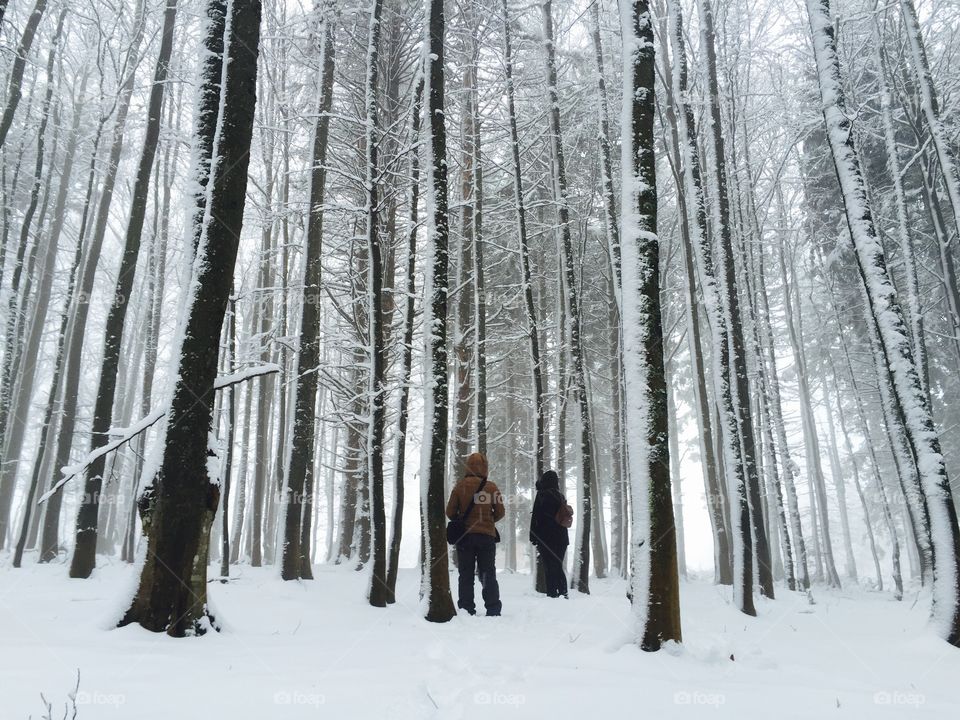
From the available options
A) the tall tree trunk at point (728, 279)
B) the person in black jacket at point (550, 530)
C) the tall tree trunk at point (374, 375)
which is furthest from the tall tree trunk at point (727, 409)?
the tall tree trunk at point (374, 375)

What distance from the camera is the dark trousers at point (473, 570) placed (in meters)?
7.05

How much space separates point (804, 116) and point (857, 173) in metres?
6.59

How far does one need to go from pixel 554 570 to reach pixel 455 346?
525cm

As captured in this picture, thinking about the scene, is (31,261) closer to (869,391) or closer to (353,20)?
(353,20)

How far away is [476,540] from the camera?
7.10 m

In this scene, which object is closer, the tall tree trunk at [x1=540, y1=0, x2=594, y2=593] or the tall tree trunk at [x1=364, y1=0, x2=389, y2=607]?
the tall tree trunk at [x1=364, y1=0, x2=389, y2=607]

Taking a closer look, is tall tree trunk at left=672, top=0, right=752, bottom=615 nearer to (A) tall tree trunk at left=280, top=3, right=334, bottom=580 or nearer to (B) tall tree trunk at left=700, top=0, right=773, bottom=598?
(B) tall tree trunk at left=700, top=0, right=773, bottom=598

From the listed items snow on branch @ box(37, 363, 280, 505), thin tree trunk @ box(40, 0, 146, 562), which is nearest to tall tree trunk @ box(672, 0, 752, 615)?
snow on branch @ box(37, 363, 280, 505)

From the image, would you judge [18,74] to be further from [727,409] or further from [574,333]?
[727,409]

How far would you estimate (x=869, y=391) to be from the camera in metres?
20.4

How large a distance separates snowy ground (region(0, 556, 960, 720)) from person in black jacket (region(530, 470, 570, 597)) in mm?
1952

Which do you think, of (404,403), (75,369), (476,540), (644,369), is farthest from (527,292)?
(75,369)

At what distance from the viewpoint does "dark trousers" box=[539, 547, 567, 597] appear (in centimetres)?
909

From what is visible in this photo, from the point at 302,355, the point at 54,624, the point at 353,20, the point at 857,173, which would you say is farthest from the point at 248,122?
the point at 353,20
